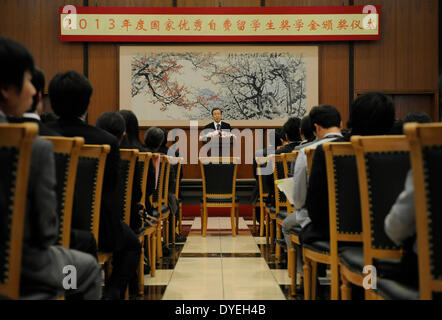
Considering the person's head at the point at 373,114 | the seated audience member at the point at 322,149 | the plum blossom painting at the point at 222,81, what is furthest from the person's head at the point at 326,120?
the plum blossom painting at the point at 222,81

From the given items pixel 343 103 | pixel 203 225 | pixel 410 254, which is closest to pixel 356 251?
pixel 410 254

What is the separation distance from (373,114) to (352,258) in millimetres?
615

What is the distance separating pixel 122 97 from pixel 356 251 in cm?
672

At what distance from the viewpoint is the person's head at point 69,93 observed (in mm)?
2037

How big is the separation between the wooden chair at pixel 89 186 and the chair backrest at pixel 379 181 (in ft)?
3.36

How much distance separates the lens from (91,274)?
1.52 meters

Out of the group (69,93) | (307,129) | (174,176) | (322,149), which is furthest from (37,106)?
(174,176)

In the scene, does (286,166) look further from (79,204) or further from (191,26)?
(191,26)

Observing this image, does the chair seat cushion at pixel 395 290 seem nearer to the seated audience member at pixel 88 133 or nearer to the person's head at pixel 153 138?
the seated audience member at pixel 88 133

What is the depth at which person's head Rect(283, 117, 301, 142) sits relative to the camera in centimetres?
423

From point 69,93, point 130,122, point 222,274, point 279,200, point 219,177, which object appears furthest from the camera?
point 219,177

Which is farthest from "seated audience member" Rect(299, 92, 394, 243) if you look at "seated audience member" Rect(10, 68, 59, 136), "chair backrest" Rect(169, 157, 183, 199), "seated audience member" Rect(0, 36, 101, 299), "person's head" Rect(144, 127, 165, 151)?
"chair backrest" Rect(169, 157, 183, 199)

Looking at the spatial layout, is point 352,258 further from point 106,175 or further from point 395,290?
point 106,175

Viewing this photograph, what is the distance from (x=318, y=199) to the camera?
2.23 m
